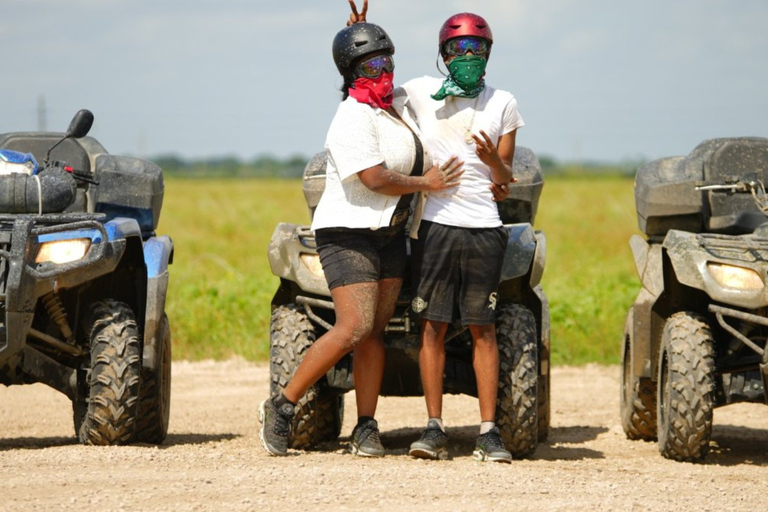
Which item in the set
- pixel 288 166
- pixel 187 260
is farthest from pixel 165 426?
pixel 288 166

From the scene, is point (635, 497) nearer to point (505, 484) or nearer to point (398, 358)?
point (505, 484)

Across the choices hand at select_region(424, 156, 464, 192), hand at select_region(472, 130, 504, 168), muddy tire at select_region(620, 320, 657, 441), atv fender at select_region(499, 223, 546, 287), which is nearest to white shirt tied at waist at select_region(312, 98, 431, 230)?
hand at select_region(424, 156, 464, 192)

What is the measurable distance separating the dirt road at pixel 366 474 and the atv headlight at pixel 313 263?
95cm

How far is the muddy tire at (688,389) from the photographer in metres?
7.22

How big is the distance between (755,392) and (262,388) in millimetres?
5081

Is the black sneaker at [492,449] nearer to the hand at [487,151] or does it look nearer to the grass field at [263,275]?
the hand at [487,151]

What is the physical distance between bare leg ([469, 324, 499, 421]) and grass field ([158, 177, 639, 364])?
6.20m

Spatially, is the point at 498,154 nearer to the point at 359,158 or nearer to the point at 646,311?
the point at 359,158

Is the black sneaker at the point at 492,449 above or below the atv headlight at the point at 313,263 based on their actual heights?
below

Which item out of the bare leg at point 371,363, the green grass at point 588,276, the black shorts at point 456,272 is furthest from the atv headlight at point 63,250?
the green grass at point 588,276

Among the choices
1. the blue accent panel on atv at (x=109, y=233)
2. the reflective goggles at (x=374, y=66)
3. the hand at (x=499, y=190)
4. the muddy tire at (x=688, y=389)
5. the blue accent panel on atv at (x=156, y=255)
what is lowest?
the muddy tire at (x=688, y=389)

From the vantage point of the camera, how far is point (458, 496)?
5.90 metres

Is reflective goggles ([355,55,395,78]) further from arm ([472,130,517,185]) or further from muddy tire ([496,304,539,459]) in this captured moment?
muddy tire ([496,304,539,459])

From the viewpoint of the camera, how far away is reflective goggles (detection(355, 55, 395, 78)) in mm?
6848
